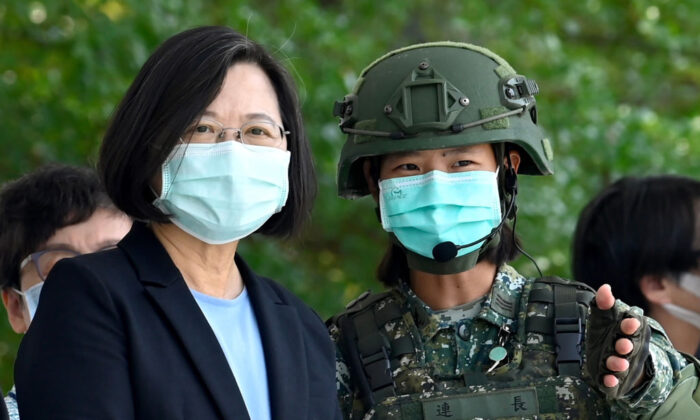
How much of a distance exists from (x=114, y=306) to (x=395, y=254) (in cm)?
163

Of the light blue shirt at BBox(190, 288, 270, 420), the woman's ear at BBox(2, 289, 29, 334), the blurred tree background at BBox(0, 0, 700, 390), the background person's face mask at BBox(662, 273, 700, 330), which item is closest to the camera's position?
the light blue shirt at BBox(190, 288, 270, 420)

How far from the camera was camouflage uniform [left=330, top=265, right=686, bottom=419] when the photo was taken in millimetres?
3676

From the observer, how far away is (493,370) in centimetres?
379

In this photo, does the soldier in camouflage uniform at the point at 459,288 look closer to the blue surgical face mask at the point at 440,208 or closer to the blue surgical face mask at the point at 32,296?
the blue surgical face mask at the point at 440,208

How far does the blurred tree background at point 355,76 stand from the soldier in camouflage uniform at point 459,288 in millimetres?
3068

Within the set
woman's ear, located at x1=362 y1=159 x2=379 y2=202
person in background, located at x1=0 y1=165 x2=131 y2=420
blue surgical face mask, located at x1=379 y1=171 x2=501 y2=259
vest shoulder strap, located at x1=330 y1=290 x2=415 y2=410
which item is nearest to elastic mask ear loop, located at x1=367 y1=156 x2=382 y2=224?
woman's ear, located at x1=362 y1=159 x2=379 y2=202

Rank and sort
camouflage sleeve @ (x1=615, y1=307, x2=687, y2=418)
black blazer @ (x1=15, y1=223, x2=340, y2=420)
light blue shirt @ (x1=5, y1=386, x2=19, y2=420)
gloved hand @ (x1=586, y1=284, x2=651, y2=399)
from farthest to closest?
light blue shirt @ (x1=5, y1=386, x2=19, y2=420), camouflage sleeve @ (x1=615, y1=307, x2=687, y2=418), gloved hand @ (x1=586, y1=284, x2=651, y2=399), black blazer @ (x1=15, y1=223, x2=340, y2=420)

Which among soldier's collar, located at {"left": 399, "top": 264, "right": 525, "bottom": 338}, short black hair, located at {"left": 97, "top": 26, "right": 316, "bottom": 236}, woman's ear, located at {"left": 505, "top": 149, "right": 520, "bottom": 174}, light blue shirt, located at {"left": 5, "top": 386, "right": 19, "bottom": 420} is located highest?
short black hair, located at {"left": 97, "top": 26, "right": 316, "bottom": 236}

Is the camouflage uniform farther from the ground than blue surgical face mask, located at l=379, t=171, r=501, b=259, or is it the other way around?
blue surgical face mask, located at l=379, t=171, r=501, b=259

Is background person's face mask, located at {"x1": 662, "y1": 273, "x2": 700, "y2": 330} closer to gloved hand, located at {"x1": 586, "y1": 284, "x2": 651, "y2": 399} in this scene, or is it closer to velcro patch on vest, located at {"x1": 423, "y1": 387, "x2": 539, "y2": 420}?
velcro patch on vest, located at {"x1": 423, "y1": 387, "x2": 539, "y2": 420}

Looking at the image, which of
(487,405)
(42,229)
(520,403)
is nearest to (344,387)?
(487,405)

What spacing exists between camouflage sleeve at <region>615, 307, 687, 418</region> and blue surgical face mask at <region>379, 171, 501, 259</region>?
25.8 inches

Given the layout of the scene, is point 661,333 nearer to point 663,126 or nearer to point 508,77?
point 508,77

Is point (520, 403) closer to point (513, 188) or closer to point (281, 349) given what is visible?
point (513, 188)
